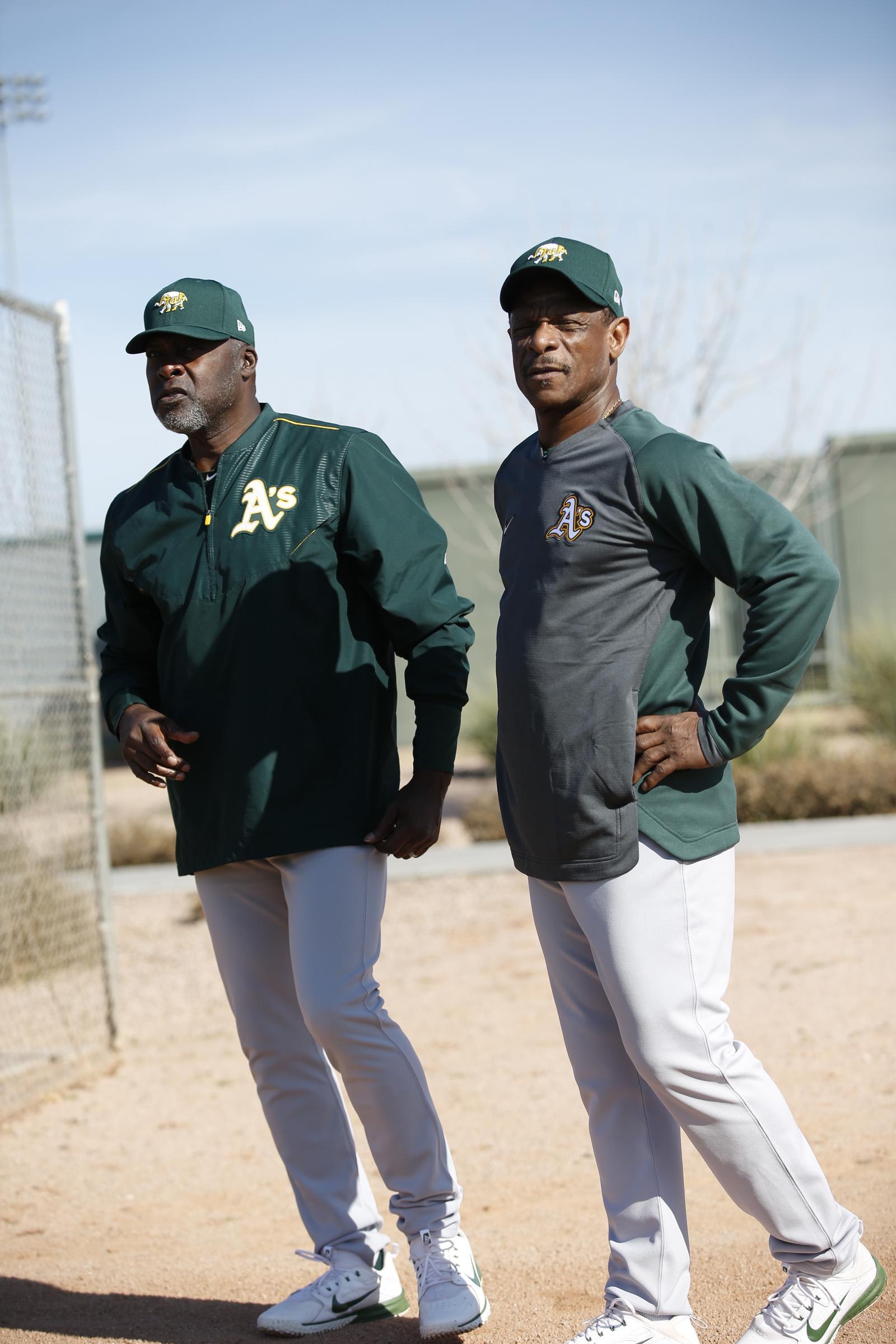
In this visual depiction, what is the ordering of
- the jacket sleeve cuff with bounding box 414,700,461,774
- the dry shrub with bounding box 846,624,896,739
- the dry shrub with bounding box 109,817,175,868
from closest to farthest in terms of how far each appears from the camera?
1. the jacket sleeve cuff with bounding box 414,700,461,774
2. the dry shrub with bounding box 109,817,175,868
3. the dry shrub with bounding box 846,624,896,739

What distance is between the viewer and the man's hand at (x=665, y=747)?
8.39 ft

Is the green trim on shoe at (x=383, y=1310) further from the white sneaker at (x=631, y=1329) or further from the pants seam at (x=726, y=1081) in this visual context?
the pants seam at (x=726, y=1081)

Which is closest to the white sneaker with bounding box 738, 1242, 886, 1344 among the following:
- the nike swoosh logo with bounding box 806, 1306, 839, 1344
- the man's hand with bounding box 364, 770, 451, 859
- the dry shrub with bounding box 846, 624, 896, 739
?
the nike swoosh logo with bounding box 806, 1306, 839, 1344

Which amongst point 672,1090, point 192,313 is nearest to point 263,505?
point 192,313

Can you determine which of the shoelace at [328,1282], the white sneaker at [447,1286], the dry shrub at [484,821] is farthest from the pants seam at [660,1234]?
the dry shrub at [484,821]

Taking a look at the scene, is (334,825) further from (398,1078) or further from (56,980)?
(56,980)

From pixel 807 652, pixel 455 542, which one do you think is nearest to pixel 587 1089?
pixel 807 652

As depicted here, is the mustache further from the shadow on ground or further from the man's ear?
the shadow on ground

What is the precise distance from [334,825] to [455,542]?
55.2 feet

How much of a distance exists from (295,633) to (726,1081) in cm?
135

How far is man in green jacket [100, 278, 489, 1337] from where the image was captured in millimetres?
3066

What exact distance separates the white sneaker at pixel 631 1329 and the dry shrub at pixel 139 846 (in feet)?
31.5

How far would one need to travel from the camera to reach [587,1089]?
2.76 metres

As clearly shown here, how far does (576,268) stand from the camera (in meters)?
2.61
